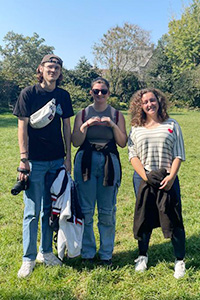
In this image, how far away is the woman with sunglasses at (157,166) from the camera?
270cm

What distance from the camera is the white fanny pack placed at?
2.65 m

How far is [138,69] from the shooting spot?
123ft

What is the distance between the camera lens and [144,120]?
2.87 m

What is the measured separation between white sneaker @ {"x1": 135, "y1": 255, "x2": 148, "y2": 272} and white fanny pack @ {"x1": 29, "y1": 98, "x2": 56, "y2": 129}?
69.3 inches

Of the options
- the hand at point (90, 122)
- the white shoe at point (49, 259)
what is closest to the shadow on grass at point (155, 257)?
the white shoe at point (49, 259)

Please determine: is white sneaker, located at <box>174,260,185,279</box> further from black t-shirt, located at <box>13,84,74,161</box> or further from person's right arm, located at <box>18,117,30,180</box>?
person's right arm, located at <box>18,117,30,180</box>

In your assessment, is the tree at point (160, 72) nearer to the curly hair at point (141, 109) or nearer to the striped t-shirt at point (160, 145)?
the curly hair at point (141, 109)

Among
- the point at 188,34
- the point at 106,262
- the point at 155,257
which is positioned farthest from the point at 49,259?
the point at 188,34

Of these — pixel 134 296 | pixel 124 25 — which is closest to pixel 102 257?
pixel 134 296

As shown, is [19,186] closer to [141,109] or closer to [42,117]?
[42,117]

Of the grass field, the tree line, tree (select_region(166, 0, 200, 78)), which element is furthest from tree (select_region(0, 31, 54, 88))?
the grass field

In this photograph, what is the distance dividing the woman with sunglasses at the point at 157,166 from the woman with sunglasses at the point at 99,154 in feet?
0.69

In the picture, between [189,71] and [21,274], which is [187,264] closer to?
[21,274]

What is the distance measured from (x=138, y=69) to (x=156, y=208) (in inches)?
1456
